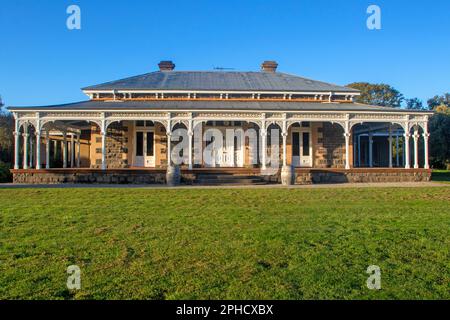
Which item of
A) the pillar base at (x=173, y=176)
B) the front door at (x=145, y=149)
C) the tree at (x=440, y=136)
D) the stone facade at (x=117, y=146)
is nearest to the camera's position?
the pillar base at (x=173, y=176)

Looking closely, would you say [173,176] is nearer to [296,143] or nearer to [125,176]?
[125,176]

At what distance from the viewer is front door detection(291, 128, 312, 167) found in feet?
71.7

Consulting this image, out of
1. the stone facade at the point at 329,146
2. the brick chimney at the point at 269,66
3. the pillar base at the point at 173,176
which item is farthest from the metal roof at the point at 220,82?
the pillar base at the point at 173,176

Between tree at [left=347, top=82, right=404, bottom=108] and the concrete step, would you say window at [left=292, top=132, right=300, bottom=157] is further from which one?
tree at [left=347, top=82, right=404, bottom=108]

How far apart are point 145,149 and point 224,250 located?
670 inches

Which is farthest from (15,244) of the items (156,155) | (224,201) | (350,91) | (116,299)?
(350,91)

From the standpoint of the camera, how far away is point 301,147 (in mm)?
21922

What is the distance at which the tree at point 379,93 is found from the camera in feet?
178

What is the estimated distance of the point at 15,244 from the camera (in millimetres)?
5473

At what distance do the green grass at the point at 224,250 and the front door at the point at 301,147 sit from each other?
12.3 metres

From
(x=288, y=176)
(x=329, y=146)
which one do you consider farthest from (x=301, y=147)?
(x=288, y=176)

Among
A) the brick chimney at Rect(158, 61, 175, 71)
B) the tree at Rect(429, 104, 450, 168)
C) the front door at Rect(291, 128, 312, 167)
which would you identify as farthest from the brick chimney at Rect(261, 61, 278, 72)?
the tree at Rect(429, 104, 450, 168)

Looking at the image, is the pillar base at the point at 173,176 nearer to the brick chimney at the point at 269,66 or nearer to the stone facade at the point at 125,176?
the stone facade at the point at 125,176
